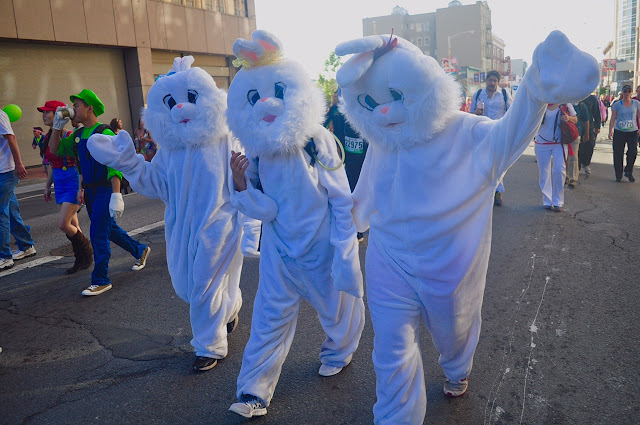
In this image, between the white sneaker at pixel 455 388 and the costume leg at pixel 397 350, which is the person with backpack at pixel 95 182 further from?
the white sneaker at pixel 455 388

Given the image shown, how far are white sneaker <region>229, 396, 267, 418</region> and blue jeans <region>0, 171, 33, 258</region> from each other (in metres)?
4.83

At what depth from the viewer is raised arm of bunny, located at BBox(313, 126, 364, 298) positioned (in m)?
2.81

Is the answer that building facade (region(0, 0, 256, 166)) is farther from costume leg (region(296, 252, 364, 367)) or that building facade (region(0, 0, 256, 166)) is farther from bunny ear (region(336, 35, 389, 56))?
bunny ear (region(336, 35, 389, 56))

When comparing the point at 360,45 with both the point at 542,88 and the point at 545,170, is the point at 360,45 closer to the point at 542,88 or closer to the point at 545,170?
the point at 542,88

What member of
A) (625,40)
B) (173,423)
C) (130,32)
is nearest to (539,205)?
(173,423)

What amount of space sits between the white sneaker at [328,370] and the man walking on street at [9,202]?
15.7ft

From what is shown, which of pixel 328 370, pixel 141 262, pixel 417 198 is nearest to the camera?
pixel 417 198

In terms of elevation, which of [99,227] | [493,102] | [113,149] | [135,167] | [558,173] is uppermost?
[493,102]

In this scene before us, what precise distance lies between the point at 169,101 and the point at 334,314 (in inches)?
73.5

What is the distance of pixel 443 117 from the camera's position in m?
2.38

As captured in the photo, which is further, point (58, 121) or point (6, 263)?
point (6, 263)

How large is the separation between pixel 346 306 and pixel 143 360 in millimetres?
1617

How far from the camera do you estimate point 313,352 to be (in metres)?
3.74

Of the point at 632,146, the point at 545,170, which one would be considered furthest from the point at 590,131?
the point at 545,170
